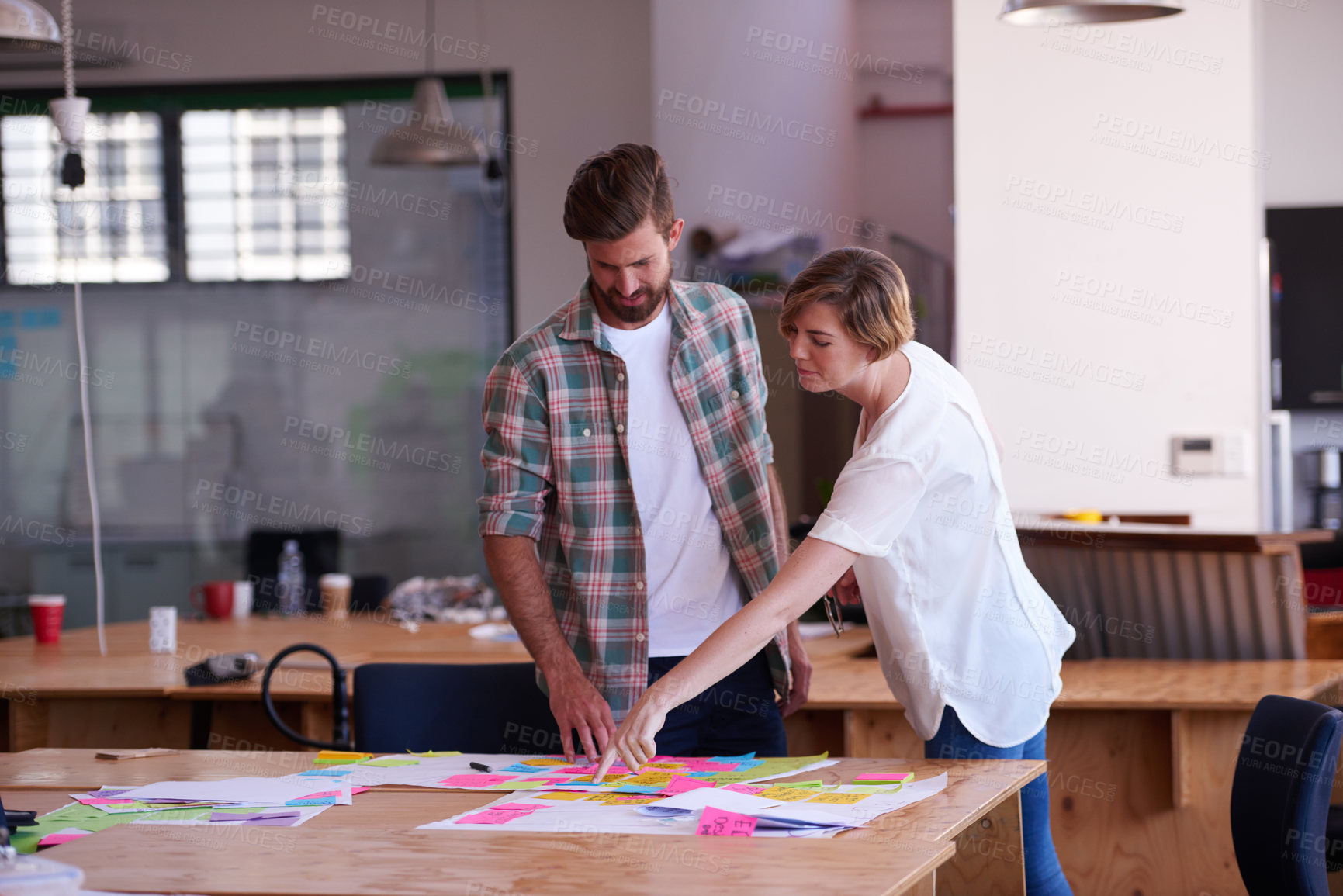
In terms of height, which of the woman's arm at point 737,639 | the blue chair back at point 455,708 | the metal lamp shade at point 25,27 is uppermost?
the metal lamp shade at point 25,27

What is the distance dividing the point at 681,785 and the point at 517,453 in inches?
25.8

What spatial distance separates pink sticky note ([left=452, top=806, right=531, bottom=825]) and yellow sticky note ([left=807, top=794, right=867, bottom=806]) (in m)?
0.37

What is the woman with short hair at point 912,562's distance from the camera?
69.7 inches

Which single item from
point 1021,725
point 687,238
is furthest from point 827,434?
point 1021,725

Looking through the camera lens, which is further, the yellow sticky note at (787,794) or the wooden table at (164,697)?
the wooden table at (164,697)

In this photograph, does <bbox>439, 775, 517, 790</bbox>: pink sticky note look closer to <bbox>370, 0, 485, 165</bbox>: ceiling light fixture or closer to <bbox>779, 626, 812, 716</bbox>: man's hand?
<bbox>779, 626, 812, 716</bbox>: man's hand

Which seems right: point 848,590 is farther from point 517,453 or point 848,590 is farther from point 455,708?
point 455,708

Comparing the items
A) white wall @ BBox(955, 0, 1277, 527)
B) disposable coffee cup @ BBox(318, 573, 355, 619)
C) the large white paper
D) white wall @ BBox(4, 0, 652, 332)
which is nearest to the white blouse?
the large white paper

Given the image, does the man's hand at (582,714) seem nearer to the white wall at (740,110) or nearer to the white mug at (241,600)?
the white mug at (241,600)

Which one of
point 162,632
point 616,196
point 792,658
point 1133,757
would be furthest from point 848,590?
point 162,632

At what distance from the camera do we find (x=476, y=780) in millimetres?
1943

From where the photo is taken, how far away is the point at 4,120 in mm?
7078

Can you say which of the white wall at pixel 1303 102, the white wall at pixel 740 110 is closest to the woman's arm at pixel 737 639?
the white wall at pixel 740 110

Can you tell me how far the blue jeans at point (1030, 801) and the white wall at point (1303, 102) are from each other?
5.50 meters
